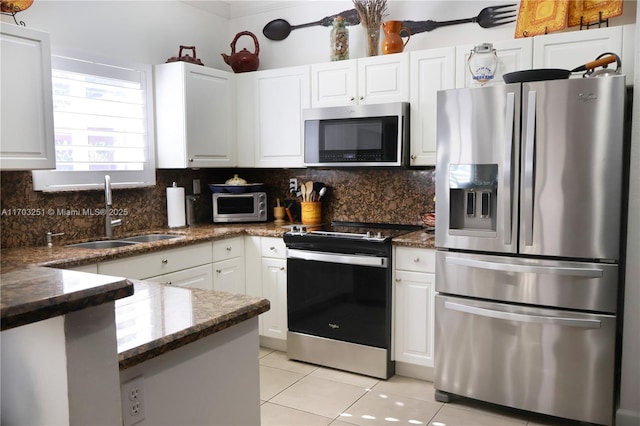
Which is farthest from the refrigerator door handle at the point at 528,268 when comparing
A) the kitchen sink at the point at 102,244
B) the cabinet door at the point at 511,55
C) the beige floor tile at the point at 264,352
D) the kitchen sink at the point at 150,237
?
the kitchen sink at the point at 102,244

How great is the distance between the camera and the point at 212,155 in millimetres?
4121

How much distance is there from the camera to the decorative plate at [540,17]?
3156 millimetres

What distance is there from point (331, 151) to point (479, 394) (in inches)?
72.6

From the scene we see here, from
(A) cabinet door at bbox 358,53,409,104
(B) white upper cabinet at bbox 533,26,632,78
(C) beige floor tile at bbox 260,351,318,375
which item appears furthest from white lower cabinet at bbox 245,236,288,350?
(B) white upper cabinet at bbox 533,26,632,78

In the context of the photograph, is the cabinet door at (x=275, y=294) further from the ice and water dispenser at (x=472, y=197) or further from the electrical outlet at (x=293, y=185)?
the ice and water dispenser at (x=472, y=197)

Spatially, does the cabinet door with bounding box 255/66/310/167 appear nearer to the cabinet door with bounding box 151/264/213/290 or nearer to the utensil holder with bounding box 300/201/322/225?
the utensil holder with bounding box 300/201/322/225

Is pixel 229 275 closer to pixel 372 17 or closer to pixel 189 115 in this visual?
pixel 189 115

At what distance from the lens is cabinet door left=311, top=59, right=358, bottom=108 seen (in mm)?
3754

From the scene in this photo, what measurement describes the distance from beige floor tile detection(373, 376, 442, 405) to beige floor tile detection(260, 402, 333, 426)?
0.53 metres

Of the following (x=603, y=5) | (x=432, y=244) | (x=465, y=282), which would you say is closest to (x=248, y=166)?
Answer: (x=432, y=244)

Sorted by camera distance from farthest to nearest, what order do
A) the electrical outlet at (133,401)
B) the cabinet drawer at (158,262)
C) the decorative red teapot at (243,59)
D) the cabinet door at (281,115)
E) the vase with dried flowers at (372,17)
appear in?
1. the decorative red teapot at (243,59)
2. the cabinet door at (281,115)
3. the vase with dried flowers at (372,17)
4. the cabinet drawer at (158,262)
5. the electrical outlet at (133,401)

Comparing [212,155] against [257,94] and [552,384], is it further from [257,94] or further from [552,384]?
[552,384]

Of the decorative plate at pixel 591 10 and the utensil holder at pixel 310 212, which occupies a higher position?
the decorative plate at pixel 591 10

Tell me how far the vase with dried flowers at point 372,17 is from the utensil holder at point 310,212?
120 centimetres
